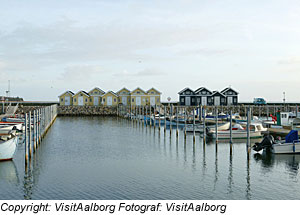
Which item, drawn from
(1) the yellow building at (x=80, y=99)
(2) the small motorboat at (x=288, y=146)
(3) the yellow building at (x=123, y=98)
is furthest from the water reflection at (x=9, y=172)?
(3) the yellow building at (x=123, y=98)

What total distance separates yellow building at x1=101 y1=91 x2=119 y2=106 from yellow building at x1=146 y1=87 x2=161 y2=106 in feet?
31.4

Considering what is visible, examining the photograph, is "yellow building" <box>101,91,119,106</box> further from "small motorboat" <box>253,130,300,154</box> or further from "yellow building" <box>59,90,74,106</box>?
"small motorboat" <box>253,130,300,154</box>

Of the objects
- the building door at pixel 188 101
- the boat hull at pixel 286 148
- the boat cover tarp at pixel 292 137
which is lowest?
the boat hull at pixel 286 148

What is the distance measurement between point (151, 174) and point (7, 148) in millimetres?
11548

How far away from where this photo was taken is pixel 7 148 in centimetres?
2814

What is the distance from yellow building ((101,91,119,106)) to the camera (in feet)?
350

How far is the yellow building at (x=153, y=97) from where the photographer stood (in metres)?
105

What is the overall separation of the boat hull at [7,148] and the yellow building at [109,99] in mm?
77712

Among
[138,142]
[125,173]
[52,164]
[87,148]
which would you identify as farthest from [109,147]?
[125,173]

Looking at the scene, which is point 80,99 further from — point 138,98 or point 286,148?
point 286,148

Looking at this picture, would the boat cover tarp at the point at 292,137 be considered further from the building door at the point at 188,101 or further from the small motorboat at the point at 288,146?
the building door at the point at 188,101
